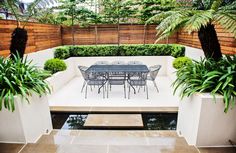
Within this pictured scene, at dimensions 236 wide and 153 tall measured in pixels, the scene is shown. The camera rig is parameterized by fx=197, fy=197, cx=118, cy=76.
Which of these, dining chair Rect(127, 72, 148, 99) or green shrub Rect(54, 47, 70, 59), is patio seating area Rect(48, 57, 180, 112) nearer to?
dining chair Rect(127, 72, 148, 99)

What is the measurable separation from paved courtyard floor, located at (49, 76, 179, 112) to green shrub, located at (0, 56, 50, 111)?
1.86 metres

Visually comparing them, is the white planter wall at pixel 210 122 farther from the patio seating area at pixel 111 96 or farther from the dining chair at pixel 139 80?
the dining chair at pixel 139 80

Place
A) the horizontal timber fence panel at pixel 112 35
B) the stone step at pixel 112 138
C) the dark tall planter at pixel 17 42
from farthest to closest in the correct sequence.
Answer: the horizontal timber fence panel at pixel 112 35, the dark tall planter at pixel 17 42, the stone step at pixel 112 138

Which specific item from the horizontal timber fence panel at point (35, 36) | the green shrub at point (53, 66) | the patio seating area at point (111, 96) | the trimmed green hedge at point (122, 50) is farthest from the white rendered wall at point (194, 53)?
the horizontal timber fence panel at point (35, 36)

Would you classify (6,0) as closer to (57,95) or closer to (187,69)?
(57,95)

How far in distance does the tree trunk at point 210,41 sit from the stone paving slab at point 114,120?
1868 millimetres

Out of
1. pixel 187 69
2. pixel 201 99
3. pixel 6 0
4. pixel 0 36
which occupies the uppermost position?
pixel 6 0

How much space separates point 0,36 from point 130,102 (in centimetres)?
347

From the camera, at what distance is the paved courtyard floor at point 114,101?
187 inches

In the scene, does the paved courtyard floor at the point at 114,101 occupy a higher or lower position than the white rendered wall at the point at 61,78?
lower

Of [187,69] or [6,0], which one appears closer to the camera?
[187,69]

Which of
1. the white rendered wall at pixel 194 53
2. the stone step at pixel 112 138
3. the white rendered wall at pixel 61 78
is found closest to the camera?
the stone step at pixel 112 138

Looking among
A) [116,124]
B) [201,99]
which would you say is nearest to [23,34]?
[116,124]

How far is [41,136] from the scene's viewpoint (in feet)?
10.1
